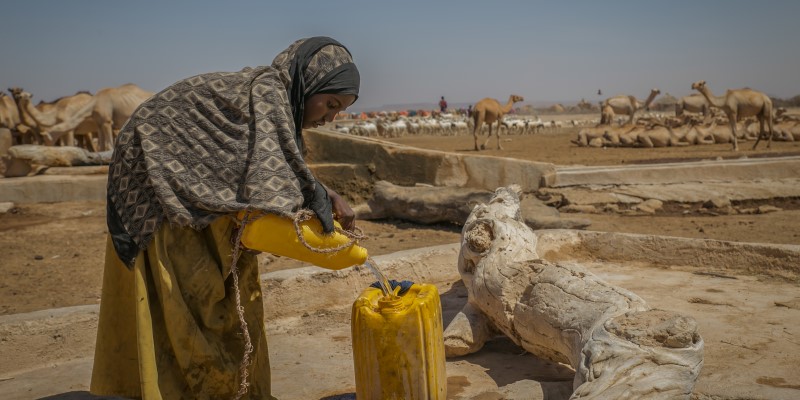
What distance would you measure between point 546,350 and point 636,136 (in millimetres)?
18968

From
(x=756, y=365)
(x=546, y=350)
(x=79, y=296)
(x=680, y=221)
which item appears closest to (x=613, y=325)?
(x=546, y=350)

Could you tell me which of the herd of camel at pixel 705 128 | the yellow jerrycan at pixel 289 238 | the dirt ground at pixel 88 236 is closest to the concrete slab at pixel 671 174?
the dirt ground at pixel 88 236

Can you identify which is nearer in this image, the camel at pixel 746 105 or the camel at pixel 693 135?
the camel at pixel 746 105

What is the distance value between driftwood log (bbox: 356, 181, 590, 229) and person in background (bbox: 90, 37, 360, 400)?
200 inches

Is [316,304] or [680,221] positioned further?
[680,221]

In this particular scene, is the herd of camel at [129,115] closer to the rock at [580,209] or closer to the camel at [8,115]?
the camel at [8,115]

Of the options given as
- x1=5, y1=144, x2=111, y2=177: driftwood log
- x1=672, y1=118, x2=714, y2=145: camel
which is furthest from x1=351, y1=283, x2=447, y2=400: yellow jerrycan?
x1=672, y1=118, x2=714, y2=145: camel

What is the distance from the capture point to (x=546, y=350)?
12.1ft

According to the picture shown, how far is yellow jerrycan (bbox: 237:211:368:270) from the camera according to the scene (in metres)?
2.46

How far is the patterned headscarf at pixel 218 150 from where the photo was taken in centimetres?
244

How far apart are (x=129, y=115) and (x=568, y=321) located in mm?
12653

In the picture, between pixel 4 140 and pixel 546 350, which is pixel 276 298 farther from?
pixel 4 140

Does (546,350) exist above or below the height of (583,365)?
below

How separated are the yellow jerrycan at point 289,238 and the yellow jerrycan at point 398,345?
0.45 metres
